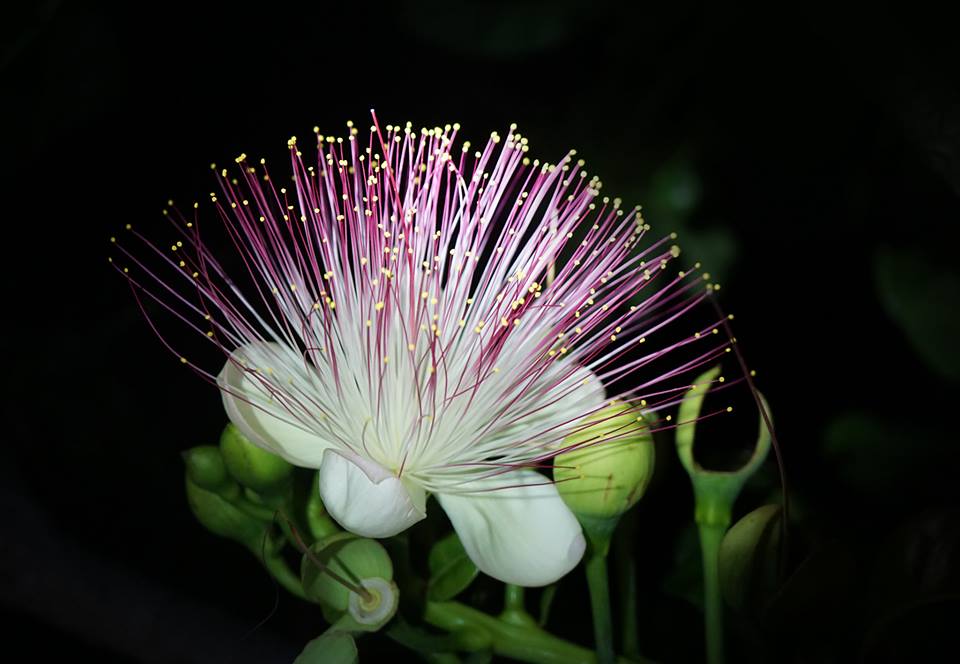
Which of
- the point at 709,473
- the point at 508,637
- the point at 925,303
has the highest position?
the point at 925,303

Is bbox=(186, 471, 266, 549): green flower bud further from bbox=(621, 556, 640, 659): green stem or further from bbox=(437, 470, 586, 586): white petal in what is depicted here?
bbox=(621, 556, 640, 659): green stem

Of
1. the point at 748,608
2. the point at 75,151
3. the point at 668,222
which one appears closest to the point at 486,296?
the point at 748,608

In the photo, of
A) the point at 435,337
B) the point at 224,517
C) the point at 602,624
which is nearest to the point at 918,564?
the point at 602,624

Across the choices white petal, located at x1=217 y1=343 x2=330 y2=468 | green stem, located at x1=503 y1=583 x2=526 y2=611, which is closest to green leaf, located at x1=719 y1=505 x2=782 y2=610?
green stem, located at x1=503 y1=583 x2=526 y2=611

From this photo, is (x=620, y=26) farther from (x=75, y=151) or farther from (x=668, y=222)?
(x=75, y=151)

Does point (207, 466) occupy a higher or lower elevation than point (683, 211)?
lower

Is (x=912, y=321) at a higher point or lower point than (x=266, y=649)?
higher

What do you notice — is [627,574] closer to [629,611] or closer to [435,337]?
[629,611]
